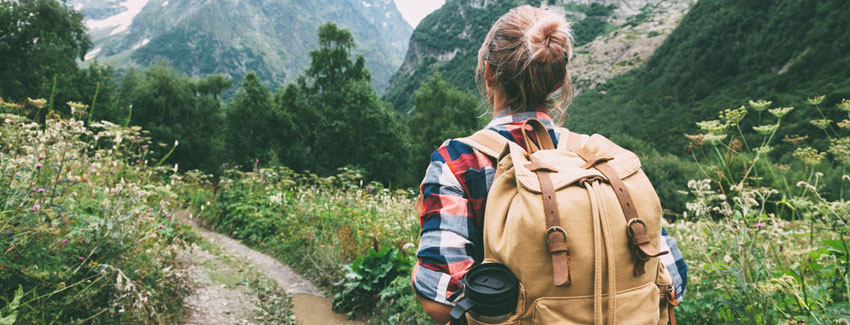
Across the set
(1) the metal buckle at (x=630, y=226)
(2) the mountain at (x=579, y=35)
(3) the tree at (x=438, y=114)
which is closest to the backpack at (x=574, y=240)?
(1) the metal buckle at (x=630, y=226)

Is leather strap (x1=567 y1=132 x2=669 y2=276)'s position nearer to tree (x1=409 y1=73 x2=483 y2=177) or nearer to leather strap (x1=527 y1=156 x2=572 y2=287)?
leather strap (x1=527 y1=156 x2=572 y2=287)

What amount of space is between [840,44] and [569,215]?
5672cm

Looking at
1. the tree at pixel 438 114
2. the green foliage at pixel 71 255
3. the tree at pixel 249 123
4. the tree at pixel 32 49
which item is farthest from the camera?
the tree at pixel 438 114

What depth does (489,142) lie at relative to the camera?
48.1 inches

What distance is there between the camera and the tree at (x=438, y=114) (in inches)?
1174

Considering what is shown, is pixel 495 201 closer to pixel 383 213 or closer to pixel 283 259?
pixel 383 213

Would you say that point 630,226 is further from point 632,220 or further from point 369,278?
point 369,278

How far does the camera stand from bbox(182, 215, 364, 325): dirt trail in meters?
3.81

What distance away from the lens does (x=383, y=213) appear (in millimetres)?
5812

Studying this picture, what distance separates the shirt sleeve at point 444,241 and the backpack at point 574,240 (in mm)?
98

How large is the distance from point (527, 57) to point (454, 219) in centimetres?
59

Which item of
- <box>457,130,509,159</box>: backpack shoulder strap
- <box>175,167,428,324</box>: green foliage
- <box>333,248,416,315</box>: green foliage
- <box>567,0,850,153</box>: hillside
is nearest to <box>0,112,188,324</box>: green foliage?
<box>333,248,416,315</box>: green foliage

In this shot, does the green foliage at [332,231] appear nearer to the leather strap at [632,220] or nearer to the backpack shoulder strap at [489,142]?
the backpack shoulder strap at [489,142]

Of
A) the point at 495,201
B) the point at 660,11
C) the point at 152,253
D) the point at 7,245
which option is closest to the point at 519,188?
the point at 495,201
